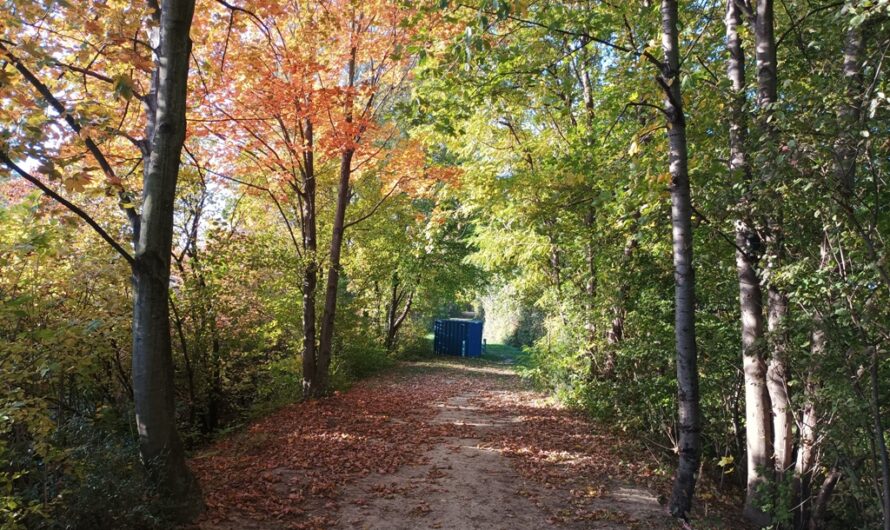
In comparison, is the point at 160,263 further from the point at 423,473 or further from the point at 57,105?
the point at 423,473

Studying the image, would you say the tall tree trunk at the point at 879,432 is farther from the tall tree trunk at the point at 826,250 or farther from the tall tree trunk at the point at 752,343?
the tall tree trunk at the point at 752,343

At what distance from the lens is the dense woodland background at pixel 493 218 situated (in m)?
3.67

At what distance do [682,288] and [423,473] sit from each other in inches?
141

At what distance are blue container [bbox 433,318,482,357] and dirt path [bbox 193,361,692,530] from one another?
1397 cm

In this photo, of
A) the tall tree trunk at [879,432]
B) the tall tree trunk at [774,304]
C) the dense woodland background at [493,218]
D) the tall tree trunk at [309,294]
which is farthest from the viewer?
the tall tree trunk at [309,294]

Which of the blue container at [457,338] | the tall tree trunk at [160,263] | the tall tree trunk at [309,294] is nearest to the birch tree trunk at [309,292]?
the tall tree trunk at [309,294]

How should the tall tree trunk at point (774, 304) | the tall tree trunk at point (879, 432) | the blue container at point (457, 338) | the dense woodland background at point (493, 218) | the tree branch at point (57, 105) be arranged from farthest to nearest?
the blue container at point (457, 338) → the tall tree trunk at point (774, 304) → the tree branch at point (57, 105) → the dense woodland background at point (493, 218) → the tall tree trunk at point (879, 432)

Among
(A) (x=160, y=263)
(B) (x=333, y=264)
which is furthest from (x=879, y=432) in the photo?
(B) (x=333, y=264)

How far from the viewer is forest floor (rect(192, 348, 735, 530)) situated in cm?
470

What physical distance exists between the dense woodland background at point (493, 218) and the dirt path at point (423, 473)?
727mm

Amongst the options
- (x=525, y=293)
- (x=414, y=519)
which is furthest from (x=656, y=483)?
(x=525, y=293)

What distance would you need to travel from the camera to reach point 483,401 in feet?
36.2

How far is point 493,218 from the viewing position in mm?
10695

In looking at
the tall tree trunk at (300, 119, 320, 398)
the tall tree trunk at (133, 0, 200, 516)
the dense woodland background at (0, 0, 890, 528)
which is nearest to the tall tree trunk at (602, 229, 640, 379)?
the dense woodland background at (0, 0, 890, 528)
